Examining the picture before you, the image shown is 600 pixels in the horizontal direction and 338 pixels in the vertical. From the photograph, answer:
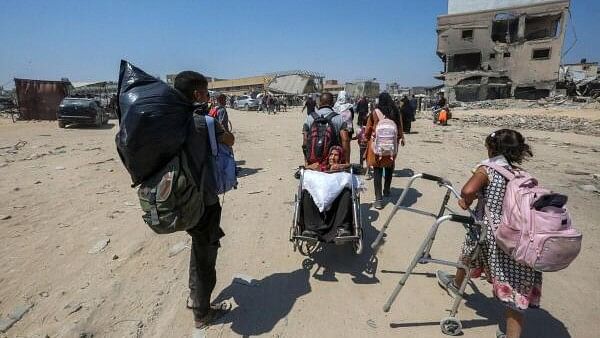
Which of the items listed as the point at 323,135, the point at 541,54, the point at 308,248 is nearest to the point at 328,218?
the point at 308,248

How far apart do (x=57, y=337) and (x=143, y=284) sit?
2.66ft

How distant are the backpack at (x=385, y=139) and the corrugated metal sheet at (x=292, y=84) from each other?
47.6 m

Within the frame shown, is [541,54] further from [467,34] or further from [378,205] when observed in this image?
[378,205]

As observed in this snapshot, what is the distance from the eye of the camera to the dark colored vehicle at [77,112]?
1634cm

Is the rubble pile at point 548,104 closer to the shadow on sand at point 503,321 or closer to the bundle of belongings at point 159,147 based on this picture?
the shadow on sand at point 503,321

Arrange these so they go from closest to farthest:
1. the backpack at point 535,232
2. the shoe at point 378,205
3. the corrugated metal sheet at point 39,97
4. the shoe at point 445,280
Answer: the backpack at point 535,232
the shoe at point 445,280
the shoe at point 378,205
the corrugated metal sheet at point 39,97

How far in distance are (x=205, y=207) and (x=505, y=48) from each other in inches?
1698

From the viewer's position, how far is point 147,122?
6.64 feet

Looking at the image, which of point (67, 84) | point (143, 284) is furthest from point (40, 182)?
point (67, 84)

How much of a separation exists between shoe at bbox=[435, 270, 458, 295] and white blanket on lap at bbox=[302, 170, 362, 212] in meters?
1.14

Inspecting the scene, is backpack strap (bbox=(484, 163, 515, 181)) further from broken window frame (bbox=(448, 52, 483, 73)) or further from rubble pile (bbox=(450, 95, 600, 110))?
broken window frame (bbox=(448, 52, 483, 73))

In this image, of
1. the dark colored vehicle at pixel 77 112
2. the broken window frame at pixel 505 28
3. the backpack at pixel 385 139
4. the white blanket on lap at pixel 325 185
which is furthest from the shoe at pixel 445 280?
the broken window frame at pixel 505 28

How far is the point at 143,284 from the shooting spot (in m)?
3.36

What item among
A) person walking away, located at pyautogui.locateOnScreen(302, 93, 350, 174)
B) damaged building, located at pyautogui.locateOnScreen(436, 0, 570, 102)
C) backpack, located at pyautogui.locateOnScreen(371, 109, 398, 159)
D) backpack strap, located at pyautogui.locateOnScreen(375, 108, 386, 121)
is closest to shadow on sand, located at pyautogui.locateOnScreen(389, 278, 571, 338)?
person walking away, located at pyautogui.locateOnScreen(302, 93, 350, 174)
